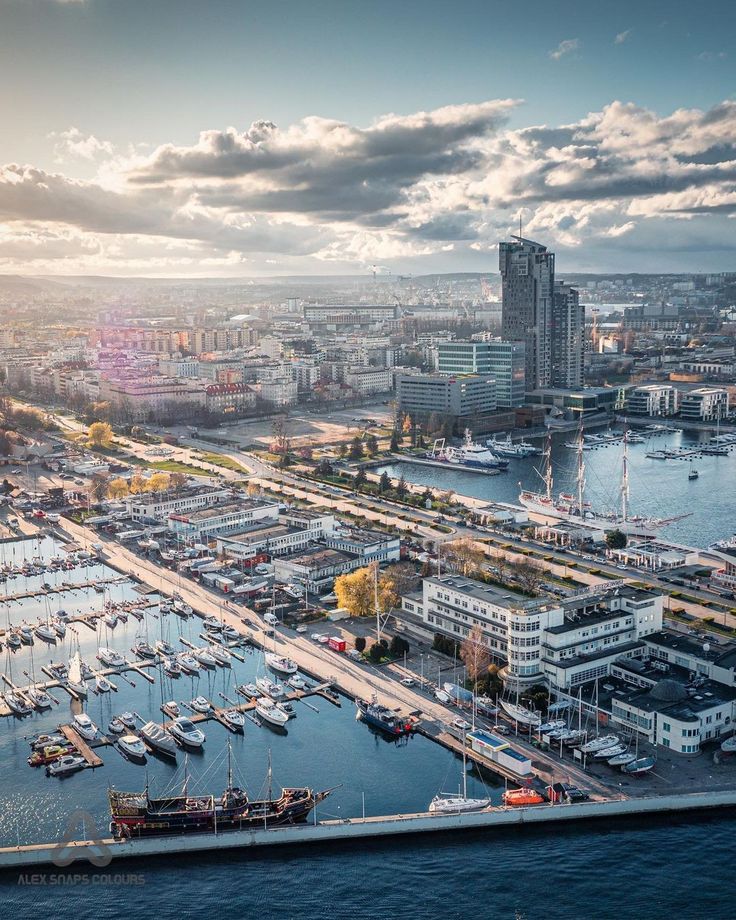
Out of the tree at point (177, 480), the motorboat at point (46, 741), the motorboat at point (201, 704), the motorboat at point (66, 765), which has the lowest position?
the motorboat at point (66, 765)

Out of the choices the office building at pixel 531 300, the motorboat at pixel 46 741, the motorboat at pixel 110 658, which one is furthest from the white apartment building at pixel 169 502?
the office building at pixel 531 300

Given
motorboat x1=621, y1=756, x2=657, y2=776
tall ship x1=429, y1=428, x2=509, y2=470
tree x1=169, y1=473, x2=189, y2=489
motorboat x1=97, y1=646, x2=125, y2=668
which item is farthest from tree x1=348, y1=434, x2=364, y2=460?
motorboat x1=621, y1=756, x2=657, y2=776

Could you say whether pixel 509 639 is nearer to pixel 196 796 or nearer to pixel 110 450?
pixel 196 796

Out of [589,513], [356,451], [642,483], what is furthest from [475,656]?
[356,451]

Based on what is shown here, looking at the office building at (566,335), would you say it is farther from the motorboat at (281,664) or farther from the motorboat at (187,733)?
the motorboat at (187,733)

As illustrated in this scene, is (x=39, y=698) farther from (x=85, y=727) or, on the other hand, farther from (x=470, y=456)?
(x=470, y=456)

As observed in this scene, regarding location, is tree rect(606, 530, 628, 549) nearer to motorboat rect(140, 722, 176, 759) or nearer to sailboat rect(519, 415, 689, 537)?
sailboat rect(519, 415, 689, 537)

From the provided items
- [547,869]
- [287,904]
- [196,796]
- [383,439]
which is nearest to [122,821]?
[196,796]
